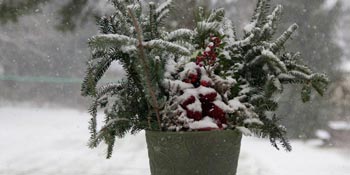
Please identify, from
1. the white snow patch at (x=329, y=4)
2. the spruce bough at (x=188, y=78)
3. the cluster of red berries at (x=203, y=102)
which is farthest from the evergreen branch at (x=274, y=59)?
the white snow patch at (x=329, y=4)

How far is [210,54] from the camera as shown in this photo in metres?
0.73

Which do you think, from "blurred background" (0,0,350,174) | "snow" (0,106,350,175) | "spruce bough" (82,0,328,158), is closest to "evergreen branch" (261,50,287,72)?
"spruce bough" (82,0,328,158)

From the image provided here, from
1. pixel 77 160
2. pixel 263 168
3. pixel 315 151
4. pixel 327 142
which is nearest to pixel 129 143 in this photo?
pixel 77 160

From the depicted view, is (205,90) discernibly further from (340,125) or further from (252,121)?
(340,125)

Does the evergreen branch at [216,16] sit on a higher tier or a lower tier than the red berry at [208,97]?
higher

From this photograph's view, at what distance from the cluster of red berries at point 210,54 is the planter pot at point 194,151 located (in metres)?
0.13

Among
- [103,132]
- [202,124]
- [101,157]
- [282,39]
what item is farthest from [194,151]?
[101,157]

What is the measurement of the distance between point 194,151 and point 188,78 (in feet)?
0.42

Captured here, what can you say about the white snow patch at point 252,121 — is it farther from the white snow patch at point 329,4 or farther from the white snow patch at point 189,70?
the white snow patch at point 329,4

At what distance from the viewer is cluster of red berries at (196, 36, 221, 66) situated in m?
0.73

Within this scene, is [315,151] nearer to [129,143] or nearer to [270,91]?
[129,143]

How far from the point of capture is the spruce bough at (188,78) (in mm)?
698

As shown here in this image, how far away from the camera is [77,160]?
1897mm

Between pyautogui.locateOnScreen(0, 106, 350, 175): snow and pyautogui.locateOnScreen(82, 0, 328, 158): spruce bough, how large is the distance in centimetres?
89
